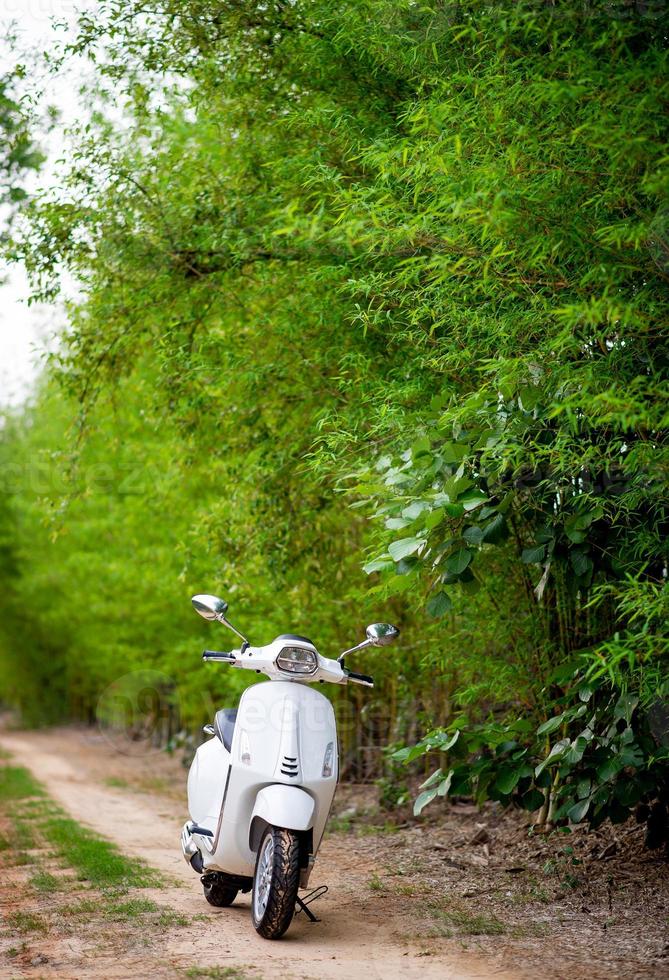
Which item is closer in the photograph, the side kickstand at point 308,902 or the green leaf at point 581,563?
the side kickstand at point 308,902

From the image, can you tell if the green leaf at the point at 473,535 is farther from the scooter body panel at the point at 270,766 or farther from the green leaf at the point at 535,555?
the scooter body panel at the point at 270,766

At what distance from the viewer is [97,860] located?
6590 mm

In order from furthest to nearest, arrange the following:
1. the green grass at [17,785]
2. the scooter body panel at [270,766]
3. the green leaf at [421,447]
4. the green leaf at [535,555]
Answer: the green grass at [17,785], the green leaf at [535,555], the green leaf at [421,447], the scooter body panel at [270,766]

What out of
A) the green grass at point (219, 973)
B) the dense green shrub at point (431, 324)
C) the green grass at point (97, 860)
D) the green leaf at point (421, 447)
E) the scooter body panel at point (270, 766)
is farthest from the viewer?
the green grass at point (97, 860)

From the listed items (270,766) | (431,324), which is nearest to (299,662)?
(270,766)

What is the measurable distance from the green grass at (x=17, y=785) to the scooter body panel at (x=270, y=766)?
6.97 metres

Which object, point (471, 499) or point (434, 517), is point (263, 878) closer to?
point (434, 517)

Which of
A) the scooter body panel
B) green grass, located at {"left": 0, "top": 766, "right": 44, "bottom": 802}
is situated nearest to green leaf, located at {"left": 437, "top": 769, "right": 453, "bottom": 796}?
the scooter body panel

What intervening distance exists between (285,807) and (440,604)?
120cm

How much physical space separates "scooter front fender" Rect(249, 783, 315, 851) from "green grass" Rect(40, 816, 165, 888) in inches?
63.4

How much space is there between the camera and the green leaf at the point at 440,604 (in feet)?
16.3

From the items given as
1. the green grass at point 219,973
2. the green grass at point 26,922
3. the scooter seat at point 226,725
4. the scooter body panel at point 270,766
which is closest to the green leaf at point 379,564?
the scooter body panel at point 270,766

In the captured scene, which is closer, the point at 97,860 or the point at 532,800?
the point at 532,800

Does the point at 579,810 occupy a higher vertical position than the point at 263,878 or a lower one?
higher
